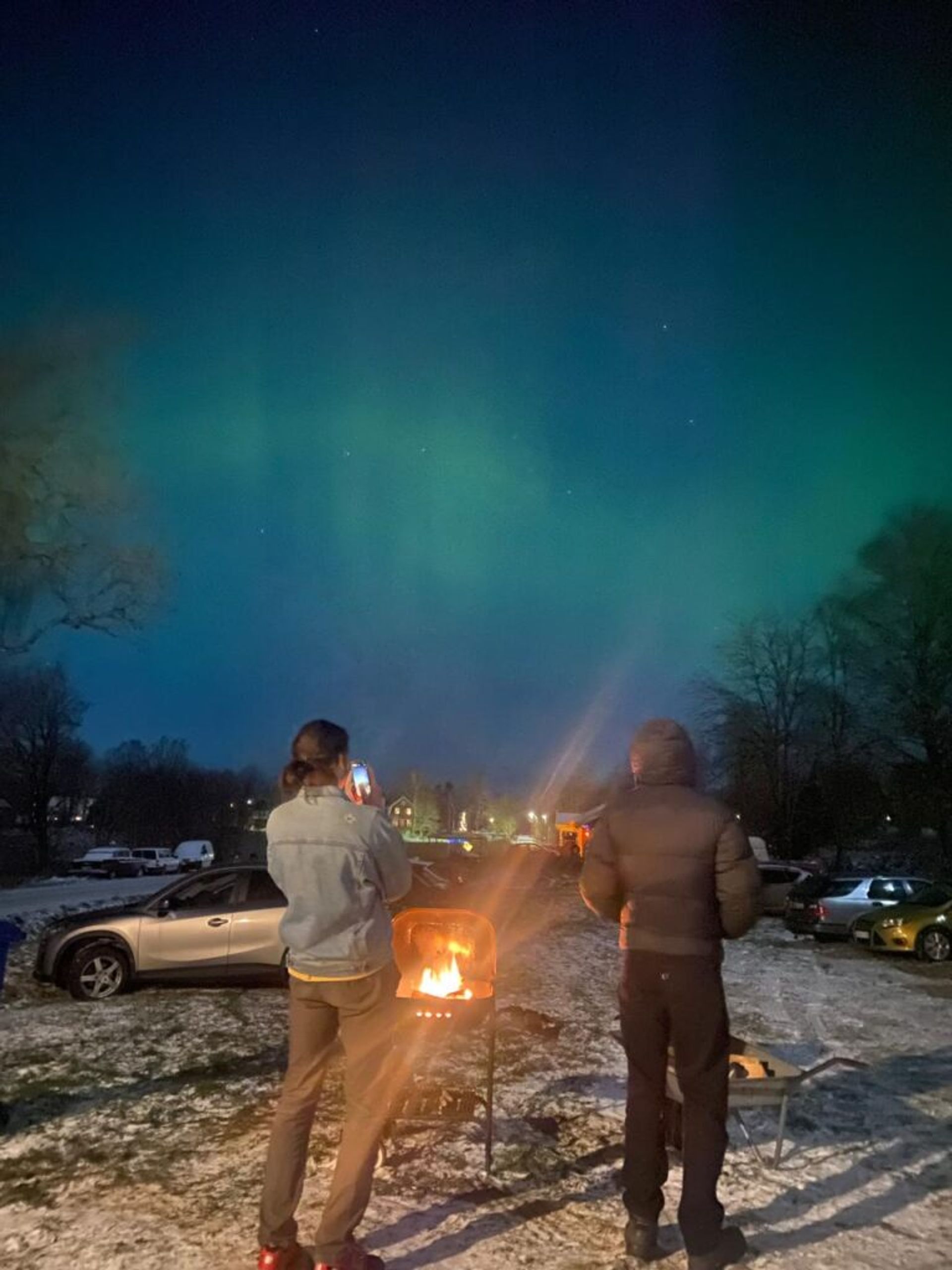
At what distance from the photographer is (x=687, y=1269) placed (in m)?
3.76

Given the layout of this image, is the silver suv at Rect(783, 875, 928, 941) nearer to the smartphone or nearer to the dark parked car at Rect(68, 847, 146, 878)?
the smartphone

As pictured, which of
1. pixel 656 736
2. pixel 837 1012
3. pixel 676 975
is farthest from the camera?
pixel 837 1012

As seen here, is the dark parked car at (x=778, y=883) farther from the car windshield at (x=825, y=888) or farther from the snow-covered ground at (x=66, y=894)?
the snow-covered ground at (x=66, y=894)

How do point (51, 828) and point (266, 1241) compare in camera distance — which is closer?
point (266, 1241)

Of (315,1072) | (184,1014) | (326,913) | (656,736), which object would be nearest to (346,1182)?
(315,1072)

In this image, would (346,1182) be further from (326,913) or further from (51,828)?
(51,828)

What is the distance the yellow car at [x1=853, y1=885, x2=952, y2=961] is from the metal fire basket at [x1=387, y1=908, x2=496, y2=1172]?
12.7m

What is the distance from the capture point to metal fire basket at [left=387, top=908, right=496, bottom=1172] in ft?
16.3

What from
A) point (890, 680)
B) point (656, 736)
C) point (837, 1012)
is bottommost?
point (837, 1012)

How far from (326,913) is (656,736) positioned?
61.7 inches

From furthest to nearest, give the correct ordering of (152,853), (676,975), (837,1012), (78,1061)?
(152,853)
(837,1012)
(78,1061)
(676,975)

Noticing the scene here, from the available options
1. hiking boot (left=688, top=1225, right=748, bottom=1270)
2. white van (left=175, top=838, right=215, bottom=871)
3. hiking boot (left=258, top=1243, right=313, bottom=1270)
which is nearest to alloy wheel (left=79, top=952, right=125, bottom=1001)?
hiking boot (left=258, top=1243, right=313, bottom=1270)

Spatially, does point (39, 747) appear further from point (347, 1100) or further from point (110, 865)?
point (347, 1100)

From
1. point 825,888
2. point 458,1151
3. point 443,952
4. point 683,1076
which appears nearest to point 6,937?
point 443,952
